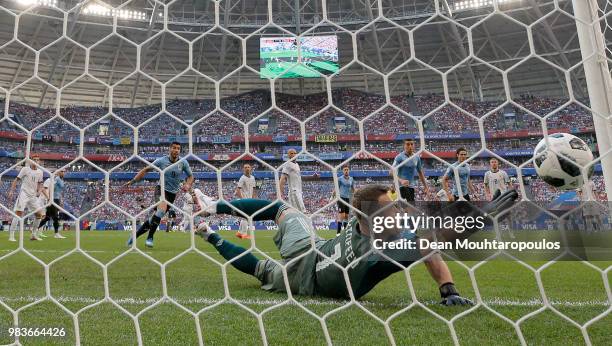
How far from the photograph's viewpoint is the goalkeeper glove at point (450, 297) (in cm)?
205

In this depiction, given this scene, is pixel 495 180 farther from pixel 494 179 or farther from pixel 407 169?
pixel 407 169

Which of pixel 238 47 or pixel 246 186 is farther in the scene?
pixel 238 47

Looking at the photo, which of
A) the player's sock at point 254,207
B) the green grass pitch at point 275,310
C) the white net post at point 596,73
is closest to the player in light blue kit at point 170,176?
the green grass pitch at point 275,310

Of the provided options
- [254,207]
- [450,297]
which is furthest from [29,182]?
[450,297]

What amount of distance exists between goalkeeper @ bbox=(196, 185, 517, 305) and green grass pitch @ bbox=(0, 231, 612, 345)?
0.10 m

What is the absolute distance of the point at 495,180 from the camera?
234 inches

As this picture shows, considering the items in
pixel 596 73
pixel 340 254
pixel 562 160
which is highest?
pixel 596 73

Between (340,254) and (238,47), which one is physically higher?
(238,47)

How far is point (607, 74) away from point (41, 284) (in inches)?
131

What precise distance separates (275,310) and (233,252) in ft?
2.45

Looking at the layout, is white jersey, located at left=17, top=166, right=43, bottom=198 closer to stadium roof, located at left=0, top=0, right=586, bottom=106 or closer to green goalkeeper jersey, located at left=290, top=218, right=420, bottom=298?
green goalkeeper jersey, located at left=290, top=218, right=420, bottom=298

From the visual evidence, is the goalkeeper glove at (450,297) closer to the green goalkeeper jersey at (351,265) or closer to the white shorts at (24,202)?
the green goalkeeper jersey at (351,265)

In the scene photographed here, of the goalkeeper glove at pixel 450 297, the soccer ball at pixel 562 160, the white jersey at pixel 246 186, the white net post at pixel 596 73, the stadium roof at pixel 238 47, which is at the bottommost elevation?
the white jersey at pixel 246 186

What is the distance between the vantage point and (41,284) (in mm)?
2619
